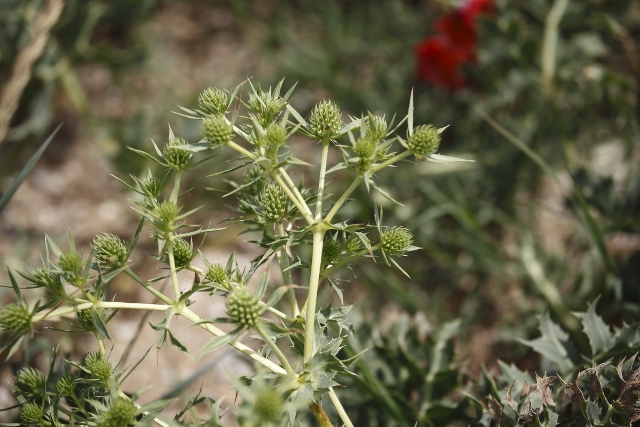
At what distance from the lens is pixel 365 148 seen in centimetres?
81

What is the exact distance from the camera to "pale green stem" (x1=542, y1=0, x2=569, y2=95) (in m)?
1.93

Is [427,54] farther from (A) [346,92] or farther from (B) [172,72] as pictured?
(B) [172,72]

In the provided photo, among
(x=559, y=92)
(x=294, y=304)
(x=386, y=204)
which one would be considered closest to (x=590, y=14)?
(x=559, y=92)

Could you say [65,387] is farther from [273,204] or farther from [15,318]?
[273,204]

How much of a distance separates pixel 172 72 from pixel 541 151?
1.60 metres

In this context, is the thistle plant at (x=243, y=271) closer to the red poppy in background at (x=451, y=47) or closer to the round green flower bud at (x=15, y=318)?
the round green flower bud at (x=15, y=318)

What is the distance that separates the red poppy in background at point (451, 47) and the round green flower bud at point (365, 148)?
1286mm

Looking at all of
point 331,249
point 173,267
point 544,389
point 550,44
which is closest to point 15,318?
point 173,267

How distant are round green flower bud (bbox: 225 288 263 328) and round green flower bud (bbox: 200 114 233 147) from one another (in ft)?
0.74

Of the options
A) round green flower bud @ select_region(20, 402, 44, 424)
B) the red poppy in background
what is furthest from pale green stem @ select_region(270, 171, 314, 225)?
the red poppy in background

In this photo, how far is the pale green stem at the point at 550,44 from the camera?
1930 mm

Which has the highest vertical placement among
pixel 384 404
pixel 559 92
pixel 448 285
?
pixel 559 92

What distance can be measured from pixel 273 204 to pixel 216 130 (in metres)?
0.14

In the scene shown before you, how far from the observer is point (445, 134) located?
2227 mm
